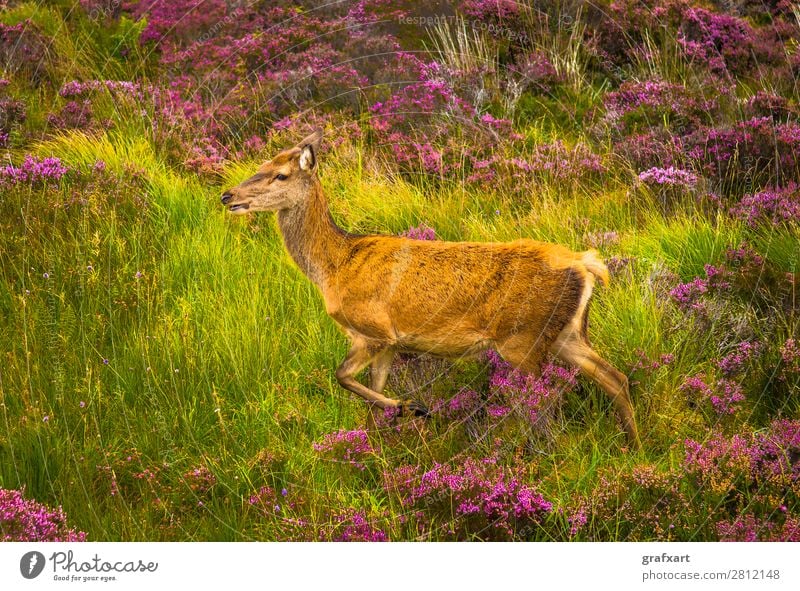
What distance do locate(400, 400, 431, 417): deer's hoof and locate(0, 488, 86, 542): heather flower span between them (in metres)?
1.91

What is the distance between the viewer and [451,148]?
7.52 m

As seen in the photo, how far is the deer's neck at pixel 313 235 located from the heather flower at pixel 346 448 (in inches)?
49.2

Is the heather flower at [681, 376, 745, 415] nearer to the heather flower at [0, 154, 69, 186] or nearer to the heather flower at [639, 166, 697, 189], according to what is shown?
the heather flower at [639, 166, 697, 189]

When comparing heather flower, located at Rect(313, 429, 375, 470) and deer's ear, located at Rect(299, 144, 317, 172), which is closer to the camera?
heather flower, located at Rect(313, 429, 375, 470)

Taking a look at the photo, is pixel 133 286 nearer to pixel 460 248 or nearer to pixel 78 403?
pixel 78 403

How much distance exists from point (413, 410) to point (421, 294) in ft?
2.54

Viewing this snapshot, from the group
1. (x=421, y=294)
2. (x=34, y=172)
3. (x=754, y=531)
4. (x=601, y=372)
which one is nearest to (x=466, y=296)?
(x=421, y=294)

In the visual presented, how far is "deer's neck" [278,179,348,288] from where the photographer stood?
6.50 meters

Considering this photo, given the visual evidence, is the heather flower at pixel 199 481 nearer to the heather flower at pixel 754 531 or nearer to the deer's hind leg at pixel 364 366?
the deer's hind leg at pixel 364 366

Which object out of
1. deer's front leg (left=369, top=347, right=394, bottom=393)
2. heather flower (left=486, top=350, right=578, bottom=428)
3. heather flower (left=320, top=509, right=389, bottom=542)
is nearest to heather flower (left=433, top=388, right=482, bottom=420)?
heather flower (left=486, top=350, right=578, bottom=428)

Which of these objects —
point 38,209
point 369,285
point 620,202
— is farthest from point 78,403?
point 620,202

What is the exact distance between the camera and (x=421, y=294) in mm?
6219

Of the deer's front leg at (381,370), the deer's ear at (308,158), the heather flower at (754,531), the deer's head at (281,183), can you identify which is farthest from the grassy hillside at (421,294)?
the deer's ear at (308,158)

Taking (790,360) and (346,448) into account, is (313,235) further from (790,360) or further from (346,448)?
(790,360)
